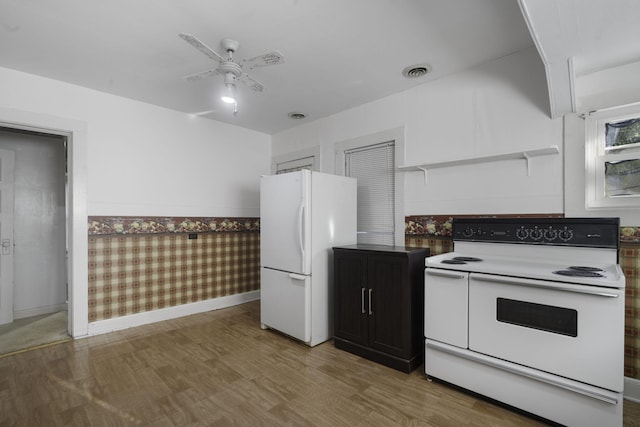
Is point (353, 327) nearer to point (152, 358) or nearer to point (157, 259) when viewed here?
point (152, 358)

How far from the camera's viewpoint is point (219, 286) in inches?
163

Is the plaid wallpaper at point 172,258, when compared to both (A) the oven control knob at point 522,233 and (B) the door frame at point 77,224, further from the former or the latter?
(A) the oven control knob at point 522,233

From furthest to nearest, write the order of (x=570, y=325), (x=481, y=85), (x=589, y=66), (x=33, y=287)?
(x=33, y=287) → (x=481, y=85) → (x=589, y=66) → (x=570, y=325)

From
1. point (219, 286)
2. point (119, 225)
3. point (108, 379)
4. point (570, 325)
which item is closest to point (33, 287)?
point (119, 225)

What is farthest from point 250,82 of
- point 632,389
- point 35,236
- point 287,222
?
point 632,389

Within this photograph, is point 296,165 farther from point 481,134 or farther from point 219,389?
point 219,389

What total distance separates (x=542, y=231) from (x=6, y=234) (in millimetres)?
5472

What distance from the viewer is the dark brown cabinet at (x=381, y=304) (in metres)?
2.40

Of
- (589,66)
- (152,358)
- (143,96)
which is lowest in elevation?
(152,358)

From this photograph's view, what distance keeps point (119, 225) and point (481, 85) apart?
12.6ft

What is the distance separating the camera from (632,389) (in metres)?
2.01

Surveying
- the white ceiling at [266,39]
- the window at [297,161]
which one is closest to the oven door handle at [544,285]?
the white ceiling at [266,39]

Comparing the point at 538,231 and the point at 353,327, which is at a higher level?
the point at 538,231

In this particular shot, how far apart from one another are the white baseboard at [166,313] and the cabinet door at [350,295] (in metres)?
1.93
